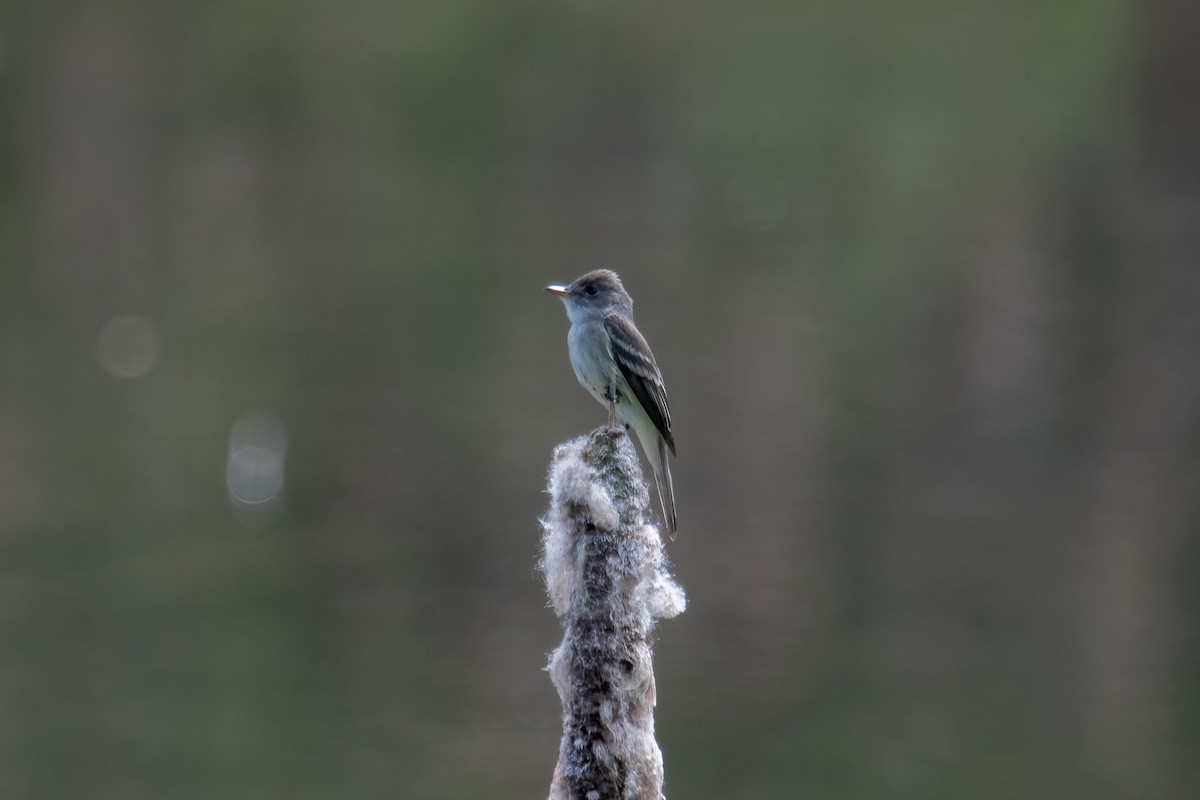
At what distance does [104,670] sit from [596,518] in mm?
6988

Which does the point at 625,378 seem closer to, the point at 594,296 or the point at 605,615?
the point at 594,296

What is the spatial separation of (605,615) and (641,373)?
57.0 inches

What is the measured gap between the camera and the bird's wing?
3.56 meters

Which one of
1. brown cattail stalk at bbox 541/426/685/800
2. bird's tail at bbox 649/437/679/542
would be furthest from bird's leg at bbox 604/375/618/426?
brown cattail stalk at bbox 541/426/685/800

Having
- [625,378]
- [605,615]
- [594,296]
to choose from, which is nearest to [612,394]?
[625,378]

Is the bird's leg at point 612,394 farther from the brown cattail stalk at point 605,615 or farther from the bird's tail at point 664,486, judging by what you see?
the brown cattail stalk at point 605,615

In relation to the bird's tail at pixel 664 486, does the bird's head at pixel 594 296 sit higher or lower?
higher

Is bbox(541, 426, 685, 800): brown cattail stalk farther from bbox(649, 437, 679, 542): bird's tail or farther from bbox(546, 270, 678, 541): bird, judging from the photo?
bbox(546, 270, 678, 541): bird

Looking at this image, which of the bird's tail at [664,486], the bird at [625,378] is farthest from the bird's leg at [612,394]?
the bird's tail at [664,486]

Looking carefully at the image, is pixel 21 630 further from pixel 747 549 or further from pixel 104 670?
pixel 747 549

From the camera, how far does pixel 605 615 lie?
2244 mm

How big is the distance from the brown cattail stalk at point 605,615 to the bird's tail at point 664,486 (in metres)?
0.71

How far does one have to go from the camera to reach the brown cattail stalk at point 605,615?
2125mm

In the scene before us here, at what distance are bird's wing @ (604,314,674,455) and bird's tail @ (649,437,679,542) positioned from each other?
1.4 inches
